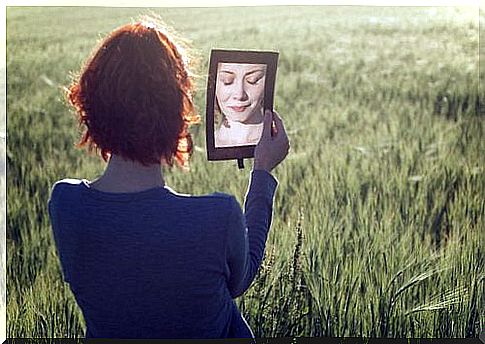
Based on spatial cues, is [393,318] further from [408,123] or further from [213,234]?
[213,234]

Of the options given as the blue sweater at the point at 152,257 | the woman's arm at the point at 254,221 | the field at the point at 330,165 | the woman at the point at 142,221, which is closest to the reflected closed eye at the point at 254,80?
the woman's arm at the point at 254,221

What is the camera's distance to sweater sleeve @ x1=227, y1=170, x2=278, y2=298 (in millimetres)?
3398

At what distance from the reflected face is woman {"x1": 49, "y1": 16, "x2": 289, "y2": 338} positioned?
83 cm

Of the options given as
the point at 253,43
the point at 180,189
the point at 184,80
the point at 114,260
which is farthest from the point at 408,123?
the point at 114,260

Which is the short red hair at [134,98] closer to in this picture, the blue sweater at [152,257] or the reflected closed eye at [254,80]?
the blue sweater at [152,257]

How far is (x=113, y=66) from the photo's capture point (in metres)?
3.49

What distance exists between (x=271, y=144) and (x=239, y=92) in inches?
11.0

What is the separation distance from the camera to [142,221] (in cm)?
344

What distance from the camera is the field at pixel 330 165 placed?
16.6 ft

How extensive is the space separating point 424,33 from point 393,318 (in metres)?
1.45

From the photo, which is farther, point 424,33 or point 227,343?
point 424,33

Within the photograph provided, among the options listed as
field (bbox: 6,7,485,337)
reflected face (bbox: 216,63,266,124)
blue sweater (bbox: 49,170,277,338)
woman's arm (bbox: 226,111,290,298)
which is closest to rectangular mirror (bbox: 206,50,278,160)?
reflected face (bbox: 216,63,266,124)

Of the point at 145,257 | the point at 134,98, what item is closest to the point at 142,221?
the point at 145,257

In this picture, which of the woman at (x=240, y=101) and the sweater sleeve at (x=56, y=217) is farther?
the woman at (x=240, y=101)
